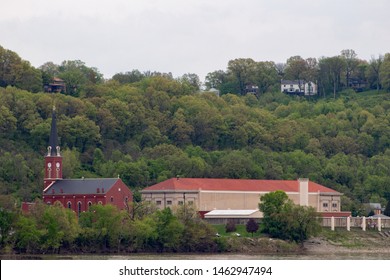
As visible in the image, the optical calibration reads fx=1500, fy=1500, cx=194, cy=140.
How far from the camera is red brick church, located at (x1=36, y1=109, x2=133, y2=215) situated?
14688 cm

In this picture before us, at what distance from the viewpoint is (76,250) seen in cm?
12394

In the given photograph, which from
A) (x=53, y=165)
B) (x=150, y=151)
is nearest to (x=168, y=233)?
(x=53, y=165)

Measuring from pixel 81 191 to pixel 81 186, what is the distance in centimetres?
89

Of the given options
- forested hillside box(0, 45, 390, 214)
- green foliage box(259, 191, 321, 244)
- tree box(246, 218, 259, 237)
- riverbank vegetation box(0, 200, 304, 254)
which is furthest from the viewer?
forested hillside box(0, 45, 390, 214)

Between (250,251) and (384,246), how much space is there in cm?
1756

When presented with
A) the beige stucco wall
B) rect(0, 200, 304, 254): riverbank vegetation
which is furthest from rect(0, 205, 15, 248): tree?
the beige stucco wall

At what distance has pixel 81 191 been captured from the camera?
148 metres

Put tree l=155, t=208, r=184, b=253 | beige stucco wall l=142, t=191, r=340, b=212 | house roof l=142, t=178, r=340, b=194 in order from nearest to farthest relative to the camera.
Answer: tree l=155, t=208, r=184, b=253 < beige stucco wall l=142, t=191, r=340, b=212 < house roof l=142, t=178, r=340, b=194

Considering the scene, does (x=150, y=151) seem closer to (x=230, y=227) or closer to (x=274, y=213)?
(x=230, y=227)

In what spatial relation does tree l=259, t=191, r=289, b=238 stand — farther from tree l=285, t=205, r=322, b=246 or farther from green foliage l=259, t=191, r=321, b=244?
tree l=285, t=205, r=322, b=246

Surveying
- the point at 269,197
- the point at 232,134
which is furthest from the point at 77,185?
the point at 232,134

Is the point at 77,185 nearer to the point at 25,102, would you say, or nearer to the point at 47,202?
the point at 47,202

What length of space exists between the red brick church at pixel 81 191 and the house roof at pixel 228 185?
4301mm

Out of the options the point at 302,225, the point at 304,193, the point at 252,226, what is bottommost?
the point at 252,226
